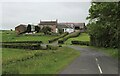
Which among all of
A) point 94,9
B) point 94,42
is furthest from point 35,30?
point 94,9

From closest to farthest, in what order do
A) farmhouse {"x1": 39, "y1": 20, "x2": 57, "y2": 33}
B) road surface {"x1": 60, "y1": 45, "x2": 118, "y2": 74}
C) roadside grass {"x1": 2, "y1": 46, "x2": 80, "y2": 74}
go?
roadside grass {"x1": 2, "y1": 46, "x2": 80, "y2": 74} < road surface {"x1": 60, "y1": 45, "x2": 118, "y2": 74} < farmhouse {"x1": 39, "y1": 20, "x2": 57, "y2": 33}

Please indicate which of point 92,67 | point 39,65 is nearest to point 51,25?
point 92,67

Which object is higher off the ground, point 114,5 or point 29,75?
point 114,5

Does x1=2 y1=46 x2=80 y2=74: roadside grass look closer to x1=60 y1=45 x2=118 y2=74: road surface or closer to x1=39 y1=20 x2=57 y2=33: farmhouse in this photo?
x1=60 y1=45 x2=118 y2=74: road surface

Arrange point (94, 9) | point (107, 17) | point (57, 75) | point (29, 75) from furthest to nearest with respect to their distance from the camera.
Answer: point (94, 9)
point (107, 17)
point (57, 75)
point (29, 75)

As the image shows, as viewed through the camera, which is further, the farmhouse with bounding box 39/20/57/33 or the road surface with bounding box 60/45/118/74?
the farmhouse with bounding box 39/20/57/33

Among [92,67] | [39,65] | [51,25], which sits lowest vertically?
[92,67]

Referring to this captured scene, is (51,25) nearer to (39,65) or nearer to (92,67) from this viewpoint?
(92,67)

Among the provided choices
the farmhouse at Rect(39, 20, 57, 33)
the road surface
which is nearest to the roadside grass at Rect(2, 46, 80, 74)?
the road surface

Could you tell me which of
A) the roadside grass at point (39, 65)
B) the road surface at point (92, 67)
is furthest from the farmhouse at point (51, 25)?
the road surface at point (92, 67)

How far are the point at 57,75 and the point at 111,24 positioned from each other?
21215 millimetres

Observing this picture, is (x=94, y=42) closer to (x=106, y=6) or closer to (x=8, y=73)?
(x=106, y=6)

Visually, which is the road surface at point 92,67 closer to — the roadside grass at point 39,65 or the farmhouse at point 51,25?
the roadside grass at point 39,65

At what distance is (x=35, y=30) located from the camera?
145500 millimetres
